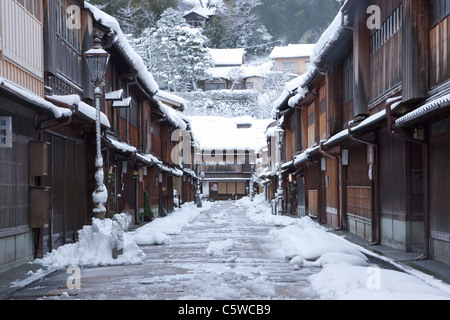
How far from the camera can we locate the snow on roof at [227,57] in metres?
101

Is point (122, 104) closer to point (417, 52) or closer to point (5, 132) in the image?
point (5, 132)

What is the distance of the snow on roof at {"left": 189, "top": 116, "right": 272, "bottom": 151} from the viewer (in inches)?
3447

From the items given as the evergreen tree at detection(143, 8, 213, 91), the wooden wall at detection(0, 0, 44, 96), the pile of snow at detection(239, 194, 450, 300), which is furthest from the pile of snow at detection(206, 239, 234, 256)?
the evergreen tree at detection(143, 8, 213, 91)

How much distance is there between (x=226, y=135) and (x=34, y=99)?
76.6 metres

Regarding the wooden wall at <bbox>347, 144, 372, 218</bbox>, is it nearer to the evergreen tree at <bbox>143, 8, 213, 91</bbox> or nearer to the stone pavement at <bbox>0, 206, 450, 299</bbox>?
the stone pavement at <bbox>0, 206, 450, 299</bbox>

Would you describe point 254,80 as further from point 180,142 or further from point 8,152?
point 8,152

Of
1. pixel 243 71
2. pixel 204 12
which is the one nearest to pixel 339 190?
pixel 243 71

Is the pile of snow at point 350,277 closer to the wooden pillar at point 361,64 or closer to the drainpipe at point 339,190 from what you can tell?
the wooden pillar at point 361,64

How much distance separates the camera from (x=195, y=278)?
1093 cm

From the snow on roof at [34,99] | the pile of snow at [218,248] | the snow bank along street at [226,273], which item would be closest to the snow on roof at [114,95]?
the snow bank along street at [226,273]

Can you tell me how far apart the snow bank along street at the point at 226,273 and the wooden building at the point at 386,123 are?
7.95 ft

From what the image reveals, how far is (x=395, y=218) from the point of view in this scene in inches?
653

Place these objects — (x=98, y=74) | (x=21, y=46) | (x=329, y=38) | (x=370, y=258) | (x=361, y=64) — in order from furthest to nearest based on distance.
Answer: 1. (x=329, y=38)
2. (x=361, y=64)
3. (x=98, y=74)
4. (x=370, y=258)
5. (x=21, y=46)
